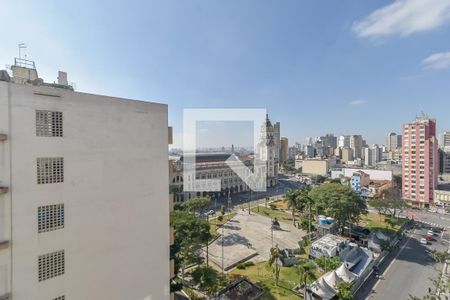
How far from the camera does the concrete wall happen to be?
8469mm

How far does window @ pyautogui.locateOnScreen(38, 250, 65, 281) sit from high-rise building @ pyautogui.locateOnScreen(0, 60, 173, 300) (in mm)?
33

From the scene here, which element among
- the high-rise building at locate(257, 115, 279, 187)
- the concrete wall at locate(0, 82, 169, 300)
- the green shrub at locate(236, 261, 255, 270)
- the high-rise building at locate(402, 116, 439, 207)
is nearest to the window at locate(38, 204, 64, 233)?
the concrete wall at locate(0, 82, 169, 300)

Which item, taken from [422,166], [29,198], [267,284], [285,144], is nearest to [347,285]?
[267,284]

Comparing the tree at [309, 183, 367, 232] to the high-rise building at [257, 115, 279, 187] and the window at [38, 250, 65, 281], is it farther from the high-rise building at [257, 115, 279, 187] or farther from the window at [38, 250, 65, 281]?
the high-rise building at [257, 115, 279, 187]

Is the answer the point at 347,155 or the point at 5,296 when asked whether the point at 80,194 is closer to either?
the point at 5,296

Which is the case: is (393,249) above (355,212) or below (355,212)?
below

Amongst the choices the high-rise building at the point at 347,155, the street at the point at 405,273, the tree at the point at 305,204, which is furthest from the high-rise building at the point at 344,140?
the tree at the point at 305,204

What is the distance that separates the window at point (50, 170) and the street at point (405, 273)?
2560 centimetres

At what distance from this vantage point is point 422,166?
A: 55.8 meters

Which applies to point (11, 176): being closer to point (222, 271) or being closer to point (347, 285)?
point (222, 271)

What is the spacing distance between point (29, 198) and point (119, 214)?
132 inches

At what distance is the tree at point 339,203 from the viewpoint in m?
34.3

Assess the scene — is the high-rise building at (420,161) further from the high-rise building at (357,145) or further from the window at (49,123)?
the high-rise building at (357,145)

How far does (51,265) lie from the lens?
911 centimetres
